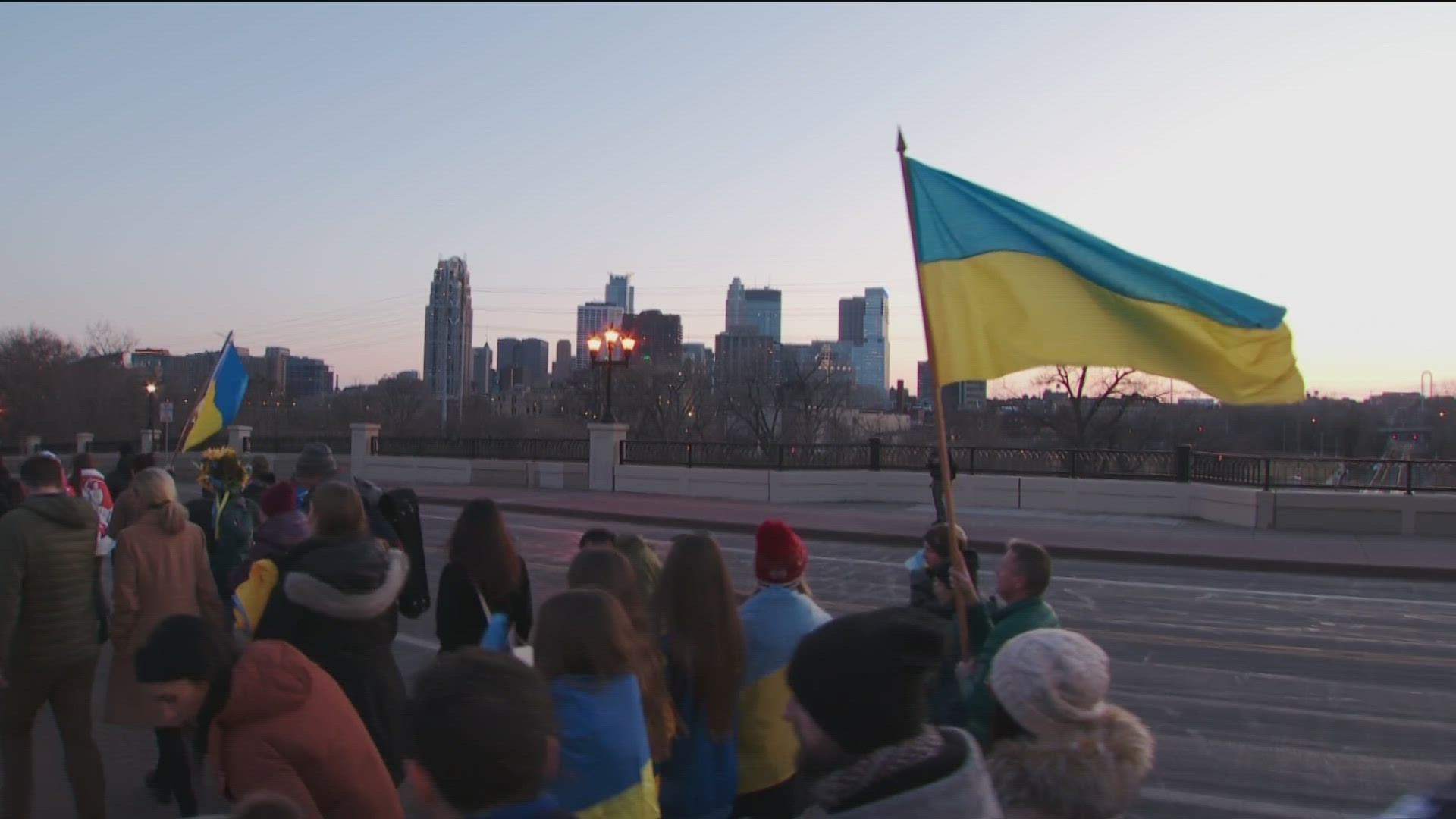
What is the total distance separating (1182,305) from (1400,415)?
3054 inches

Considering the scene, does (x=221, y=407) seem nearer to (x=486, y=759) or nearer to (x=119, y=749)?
(x=119, y=749)

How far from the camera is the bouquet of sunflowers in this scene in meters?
8.33

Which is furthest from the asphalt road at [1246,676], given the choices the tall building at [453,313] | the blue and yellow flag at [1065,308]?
the tall building at [453,313]

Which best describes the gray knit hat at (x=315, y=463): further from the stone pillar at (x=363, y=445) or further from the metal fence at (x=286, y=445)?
the metal fence at (x=286, y=445)

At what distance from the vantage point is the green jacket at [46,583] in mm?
5555

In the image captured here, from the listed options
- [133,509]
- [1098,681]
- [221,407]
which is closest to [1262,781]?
[1098,681]

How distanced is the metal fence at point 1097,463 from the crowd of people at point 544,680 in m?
17.8

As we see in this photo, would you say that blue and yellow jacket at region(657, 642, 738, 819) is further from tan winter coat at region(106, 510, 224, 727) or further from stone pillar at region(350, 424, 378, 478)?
stone pillar at region(350, 424, 378, 478)

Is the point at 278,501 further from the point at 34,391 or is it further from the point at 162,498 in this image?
the point at 34,391

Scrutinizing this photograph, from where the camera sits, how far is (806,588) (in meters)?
5.15

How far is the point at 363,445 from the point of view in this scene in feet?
118

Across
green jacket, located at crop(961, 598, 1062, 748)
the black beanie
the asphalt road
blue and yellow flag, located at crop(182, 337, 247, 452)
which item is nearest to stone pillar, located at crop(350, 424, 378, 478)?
the asphalt road

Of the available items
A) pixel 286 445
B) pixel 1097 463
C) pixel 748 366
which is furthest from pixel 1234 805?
pixel 748 366

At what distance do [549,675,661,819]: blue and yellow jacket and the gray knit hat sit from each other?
443cm
